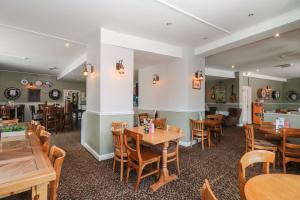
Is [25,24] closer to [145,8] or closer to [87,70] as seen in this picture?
[87,70]

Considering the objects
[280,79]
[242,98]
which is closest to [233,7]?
[242,98]

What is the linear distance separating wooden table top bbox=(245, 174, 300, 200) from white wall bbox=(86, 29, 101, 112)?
10.2 ft

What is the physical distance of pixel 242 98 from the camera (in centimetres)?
842

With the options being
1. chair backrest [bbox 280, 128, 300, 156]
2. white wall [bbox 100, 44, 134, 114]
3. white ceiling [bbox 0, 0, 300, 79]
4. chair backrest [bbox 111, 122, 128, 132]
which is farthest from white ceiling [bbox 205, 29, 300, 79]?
chair backrest [bbox 111, 122, 128, 132]

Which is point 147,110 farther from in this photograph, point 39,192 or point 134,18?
point 39,192

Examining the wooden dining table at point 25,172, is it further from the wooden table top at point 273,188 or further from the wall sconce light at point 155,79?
the wall sconce light at point 155,79

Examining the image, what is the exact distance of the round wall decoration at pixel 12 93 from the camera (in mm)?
8438

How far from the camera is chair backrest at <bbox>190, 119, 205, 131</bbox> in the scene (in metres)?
4.33

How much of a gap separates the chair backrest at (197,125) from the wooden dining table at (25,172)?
3.60 m

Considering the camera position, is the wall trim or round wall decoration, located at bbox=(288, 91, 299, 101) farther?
round wall decoration, located at bbox=(288, 91, 299, 101)

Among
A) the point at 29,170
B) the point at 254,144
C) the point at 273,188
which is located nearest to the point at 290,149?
the point at 254,144

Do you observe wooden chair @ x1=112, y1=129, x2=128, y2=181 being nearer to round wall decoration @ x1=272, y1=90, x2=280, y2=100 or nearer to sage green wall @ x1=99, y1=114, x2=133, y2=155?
sage green wall @ x1=99, y1=114, x2=133, y2=155

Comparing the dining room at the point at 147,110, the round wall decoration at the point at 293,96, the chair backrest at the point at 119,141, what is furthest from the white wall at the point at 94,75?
the round wall decoration at the point at 293,96

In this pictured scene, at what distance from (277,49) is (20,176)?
6.34 metres
